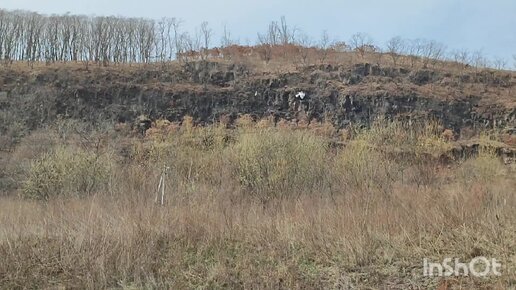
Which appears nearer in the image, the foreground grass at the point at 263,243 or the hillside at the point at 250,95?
the foreground grass at the point at 263,243

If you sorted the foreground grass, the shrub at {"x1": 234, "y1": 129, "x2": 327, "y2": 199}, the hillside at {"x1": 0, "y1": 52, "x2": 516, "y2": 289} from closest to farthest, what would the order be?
the foreground grass < the hillside at {"x1": 0, "y1": 52, "x2": 516, "y2": 289} < the shrub at {"x1": 234, "y1": 129, "x2": 327, "y2": 199}

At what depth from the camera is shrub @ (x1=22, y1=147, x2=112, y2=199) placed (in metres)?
18.6

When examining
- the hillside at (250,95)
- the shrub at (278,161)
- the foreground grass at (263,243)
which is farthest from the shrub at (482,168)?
the hillside at (250,95)

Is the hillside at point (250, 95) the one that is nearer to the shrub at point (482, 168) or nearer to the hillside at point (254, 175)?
the hillside at point (254, 175)

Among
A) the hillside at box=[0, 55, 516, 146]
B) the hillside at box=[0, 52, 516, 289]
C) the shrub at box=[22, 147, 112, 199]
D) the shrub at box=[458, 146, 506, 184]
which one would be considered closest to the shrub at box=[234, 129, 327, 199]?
the hillside at box=[0, 52, 516, 289]

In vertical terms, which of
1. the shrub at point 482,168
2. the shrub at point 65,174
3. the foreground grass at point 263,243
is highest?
the foreground grass at point 263,243

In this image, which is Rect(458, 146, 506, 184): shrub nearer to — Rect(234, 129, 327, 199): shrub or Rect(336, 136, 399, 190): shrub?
Rect(336, 136, 399, 190): shrub

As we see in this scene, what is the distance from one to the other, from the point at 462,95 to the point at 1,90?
36.8 metres

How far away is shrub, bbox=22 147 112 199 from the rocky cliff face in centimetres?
1611

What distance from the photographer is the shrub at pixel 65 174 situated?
1861 centimetres

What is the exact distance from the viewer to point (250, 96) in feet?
126

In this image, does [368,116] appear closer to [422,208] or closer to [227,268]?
[422,208]

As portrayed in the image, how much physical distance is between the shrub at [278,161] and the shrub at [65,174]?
5.45 metres

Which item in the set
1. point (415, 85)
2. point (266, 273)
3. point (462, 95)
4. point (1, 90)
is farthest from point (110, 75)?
point (266, 273)
